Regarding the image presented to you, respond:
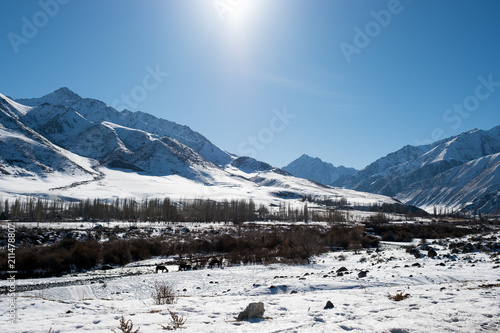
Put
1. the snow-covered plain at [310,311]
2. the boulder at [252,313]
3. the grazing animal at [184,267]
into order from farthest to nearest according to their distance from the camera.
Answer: the grazing animal at [184,267], the boulder at [252,313], the snow-covered plain at [310,311]

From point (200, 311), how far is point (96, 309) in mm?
4720

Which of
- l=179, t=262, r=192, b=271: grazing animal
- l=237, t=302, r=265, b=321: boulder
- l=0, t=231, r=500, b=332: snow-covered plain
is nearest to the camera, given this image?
l=0, t=231, r=500, b=332: snow-covered plain

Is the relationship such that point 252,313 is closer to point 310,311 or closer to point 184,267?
point 310,311

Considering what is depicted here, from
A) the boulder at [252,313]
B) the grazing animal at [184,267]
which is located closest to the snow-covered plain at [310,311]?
the boulder at [252,313]

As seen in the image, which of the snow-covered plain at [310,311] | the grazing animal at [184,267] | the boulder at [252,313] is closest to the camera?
the snow-covered plain at [310,311]

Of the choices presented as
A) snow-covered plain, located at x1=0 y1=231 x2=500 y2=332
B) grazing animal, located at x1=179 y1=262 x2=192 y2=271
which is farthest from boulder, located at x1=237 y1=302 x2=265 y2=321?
grazing animal, located at x1=179 y1=262 x2=192 y2=271

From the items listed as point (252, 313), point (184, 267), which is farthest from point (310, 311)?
point (184, 267)

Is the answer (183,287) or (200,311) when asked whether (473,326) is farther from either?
(183,287)

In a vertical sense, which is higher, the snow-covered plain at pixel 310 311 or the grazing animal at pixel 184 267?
the snow-covered plain at pixel 310 311

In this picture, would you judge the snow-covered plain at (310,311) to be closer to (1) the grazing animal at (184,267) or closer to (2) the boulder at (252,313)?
(2) the boulder at (252,313)

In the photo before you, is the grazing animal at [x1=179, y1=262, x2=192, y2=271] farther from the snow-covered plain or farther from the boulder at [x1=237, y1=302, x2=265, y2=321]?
the boulder at [x1=237, y1=302, x2=265, y2=321]

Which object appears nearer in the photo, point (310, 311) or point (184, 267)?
point (310, 311)

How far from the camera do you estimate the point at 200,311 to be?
1112 centimetres

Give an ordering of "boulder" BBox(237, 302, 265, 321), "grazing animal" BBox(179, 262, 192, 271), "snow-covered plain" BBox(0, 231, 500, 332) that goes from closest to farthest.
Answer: "snow-covered plain" BBox(0, 231, 500, 332), "boulder" BBox(237, 302, 265, 321), "grazing animal" BBox(179, 262, 192, 271)
